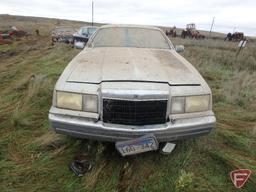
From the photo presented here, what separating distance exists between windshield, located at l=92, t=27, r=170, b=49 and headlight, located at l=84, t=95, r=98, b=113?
1.83 m

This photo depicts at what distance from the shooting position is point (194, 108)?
2.64 metres

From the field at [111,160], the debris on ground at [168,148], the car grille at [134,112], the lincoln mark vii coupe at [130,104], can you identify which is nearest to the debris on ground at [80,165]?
the field at [111,160]

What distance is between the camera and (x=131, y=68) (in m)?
2.82

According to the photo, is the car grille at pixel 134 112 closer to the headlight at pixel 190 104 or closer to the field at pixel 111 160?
the headlight at pixel 190 104

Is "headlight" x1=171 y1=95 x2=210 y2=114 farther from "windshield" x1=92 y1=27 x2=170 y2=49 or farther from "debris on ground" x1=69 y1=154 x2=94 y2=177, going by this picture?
"windshield" x1=92 y1=27 x2=170 y2=49

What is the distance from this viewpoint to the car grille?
Answer: 94.9 inches

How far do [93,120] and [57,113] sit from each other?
39 centimetres

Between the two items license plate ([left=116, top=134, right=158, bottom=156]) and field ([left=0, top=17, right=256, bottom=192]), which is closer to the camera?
license plate ([left=116, top=134, right=158, bottom=156])

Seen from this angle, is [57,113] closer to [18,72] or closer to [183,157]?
[183,157]

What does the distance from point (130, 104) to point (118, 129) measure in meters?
0.26

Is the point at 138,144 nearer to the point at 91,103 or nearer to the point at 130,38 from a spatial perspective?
the point at 91,103

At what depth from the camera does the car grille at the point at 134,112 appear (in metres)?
2.41

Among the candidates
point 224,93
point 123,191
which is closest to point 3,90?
point 123,191

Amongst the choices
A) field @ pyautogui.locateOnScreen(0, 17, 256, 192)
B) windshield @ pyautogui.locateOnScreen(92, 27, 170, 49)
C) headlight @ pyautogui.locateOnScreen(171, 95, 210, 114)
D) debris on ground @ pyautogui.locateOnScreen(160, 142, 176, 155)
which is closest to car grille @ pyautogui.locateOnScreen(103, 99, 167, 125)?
headlight @ pyautogui.locateOnScreen(171, 95, 210, 114)
